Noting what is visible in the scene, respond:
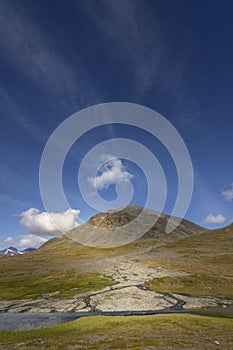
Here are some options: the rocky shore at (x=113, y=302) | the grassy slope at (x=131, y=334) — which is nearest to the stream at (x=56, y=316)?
the rocky shore at (x=113, y=302)

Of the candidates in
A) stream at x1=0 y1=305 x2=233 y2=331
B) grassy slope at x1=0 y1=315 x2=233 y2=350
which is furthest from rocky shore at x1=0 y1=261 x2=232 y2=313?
grassy slope at x1=0 y1=315 x2=233 y2=350

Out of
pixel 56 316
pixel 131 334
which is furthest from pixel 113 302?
pixel 131 334

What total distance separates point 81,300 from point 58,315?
17550 millimetres

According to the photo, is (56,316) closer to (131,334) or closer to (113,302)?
(113,302)

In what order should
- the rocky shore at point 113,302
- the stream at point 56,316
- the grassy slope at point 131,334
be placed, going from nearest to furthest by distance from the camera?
the grassy slope at point 131,334 < the stream at point 56,316 < the rocky shore at point 113,302

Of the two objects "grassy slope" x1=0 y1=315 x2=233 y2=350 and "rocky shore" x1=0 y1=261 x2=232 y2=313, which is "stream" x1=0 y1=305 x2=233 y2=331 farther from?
"grassy slope" x1=0 y1=315 x2=233 y2=350

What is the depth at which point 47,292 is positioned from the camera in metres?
98.9

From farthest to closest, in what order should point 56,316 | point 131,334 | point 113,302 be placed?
1. point 113,302
2. point 56,316
3. point 131,334

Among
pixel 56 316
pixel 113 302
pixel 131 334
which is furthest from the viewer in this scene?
pixel 113 302

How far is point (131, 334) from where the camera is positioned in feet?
139

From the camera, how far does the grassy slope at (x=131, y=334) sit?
36.0 m

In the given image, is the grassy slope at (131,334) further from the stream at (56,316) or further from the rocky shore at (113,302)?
the rocky shore at (113,302)

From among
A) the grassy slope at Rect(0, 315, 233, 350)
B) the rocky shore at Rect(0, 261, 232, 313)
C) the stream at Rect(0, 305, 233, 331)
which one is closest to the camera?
the grassy slope at Rect(0, 315, 233, 350)

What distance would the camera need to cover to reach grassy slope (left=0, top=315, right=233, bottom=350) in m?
36.0
